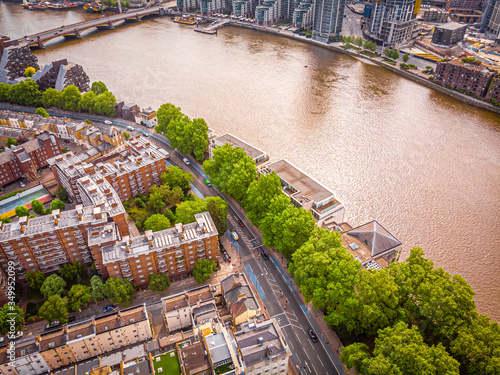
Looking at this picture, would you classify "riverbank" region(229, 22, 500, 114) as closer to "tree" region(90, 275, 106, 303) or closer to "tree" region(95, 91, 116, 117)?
"tree" region(95, 91, 116, 117)

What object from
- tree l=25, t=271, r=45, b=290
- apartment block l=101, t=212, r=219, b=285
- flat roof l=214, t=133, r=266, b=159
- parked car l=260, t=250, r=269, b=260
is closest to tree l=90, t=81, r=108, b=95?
flat roof l=214, t=133, r=266, b=159

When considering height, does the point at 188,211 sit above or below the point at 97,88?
below

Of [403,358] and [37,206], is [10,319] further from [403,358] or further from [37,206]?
[403,358]

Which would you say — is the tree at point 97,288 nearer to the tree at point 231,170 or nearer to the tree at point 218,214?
the tree at point 218,214

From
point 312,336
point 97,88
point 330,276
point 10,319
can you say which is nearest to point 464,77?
point 330,276

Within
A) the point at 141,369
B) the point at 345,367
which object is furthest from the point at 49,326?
the point at 345,367

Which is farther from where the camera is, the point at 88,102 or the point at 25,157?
the point at 88,102
